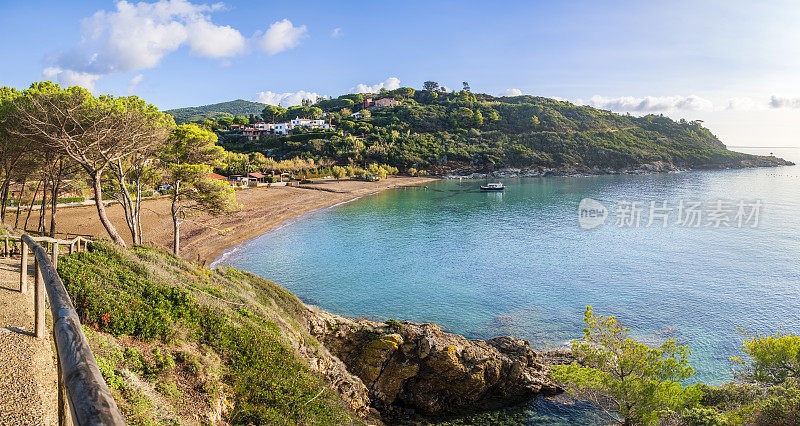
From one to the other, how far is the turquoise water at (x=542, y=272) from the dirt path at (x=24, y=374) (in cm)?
1879

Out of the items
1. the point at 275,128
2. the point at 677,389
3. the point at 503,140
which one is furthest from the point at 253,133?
the point at 677,389

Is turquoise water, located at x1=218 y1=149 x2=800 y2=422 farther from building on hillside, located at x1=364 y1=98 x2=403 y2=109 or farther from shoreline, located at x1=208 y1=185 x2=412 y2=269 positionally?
building on hillside, located at x1=364 y1=98 x2=403 y2=109

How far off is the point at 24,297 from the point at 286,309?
10.3 meters

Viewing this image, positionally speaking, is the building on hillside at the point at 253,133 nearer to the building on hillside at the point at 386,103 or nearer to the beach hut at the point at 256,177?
the beach hut at the point at 256,177

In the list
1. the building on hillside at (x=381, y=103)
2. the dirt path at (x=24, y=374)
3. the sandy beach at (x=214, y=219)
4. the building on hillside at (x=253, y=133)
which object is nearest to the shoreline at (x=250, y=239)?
the sandy beach at (x=214, y=219)

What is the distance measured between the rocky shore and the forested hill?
9814cm

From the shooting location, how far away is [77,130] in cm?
1994

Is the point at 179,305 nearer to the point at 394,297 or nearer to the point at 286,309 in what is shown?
the point at 286,309

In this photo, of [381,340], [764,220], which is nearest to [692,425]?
[381,340]

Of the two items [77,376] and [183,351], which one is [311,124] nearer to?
[183,351]

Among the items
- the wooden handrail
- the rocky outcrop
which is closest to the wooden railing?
the wooden handrail

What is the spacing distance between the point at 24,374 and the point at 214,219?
144 ft

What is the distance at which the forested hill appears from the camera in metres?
119

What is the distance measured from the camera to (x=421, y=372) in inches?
650
